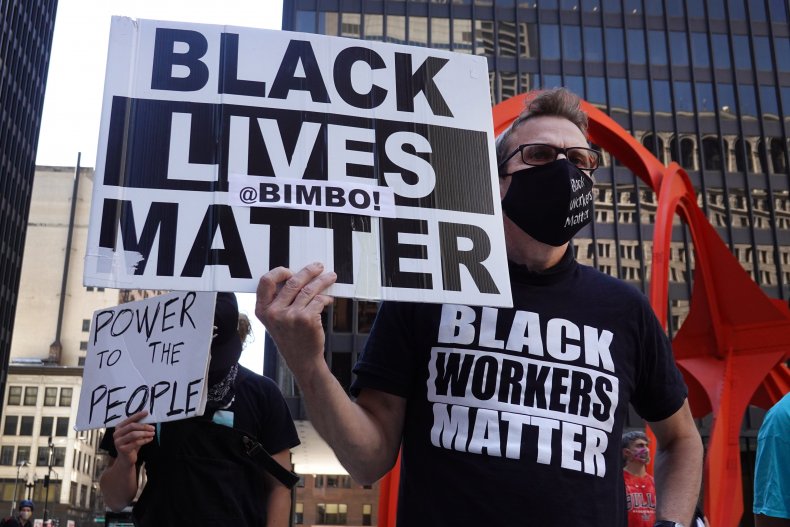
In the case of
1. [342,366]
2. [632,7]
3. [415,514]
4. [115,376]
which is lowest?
[415,514]

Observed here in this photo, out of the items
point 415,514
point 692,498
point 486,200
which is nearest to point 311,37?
point 486,200

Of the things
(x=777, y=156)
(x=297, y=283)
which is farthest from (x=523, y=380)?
(x=777, y=156)

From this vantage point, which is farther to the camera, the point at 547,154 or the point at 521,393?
the point at 547,154

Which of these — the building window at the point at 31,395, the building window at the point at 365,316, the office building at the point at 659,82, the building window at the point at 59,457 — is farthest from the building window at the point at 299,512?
the building window at the point at 31,395

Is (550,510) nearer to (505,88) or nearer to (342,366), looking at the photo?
(342,366)

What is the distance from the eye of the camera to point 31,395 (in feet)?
286

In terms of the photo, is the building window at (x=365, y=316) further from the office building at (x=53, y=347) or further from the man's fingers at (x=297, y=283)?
the office building at (x=53, y=347)

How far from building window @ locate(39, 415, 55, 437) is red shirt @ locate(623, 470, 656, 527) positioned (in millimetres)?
90069

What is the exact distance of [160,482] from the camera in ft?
9.59

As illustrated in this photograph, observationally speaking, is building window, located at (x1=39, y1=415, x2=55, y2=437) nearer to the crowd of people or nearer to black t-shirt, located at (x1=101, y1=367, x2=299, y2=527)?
black t-shirt, located at (x1=101, y1=367, x2=299, y2=527)

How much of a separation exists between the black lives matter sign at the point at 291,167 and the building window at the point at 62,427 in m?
93.4

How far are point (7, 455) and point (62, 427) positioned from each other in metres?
5.89

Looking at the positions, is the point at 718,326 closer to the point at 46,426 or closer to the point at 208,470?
the point at 208,470

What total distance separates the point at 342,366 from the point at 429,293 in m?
34.6
